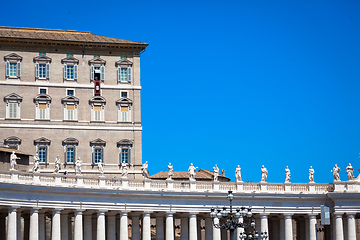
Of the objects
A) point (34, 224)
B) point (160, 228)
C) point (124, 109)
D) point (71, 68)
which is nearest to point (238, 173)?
point (160, 228)

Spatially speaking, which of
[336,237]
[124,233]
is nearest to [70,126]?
[124,233]

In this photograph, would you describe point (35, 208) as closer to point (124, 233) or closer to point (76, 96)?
point (124, 233)

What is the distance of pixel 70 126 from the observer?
120812mm

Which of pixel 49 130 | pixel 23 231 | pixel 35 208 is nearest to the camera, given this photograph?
pixel 35 208

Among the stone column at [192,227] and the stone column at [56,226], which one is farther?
the stone column at [192,227]

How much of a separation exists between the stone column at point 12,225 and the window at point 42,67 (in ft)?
124

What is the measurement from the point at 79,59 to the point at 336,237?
46.8 metres

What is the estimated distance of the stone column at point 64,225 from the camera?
304ft

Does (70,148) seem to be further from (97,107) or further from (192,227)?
(192,227)

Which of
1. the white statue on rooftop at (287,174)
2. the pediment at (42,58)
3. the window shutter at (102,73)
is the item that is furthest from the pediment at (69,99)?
the white statue on rooftop at (287,174)

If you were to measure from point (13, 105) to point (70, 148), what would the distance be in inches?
404

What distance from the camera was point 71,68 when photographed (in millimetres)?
122688

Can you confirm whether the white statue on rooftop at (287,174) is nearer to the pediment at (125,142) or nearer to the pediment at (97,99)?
the pediment at (125,142)

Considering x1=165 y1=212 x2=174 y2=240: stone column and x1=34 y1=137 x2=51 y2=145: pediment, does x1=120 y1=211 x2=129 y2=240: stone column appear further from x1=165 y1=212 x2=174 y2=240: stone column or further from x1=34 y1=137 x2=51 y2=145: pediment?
x1=34 y1=137 x2=51 y2=145: pediment
